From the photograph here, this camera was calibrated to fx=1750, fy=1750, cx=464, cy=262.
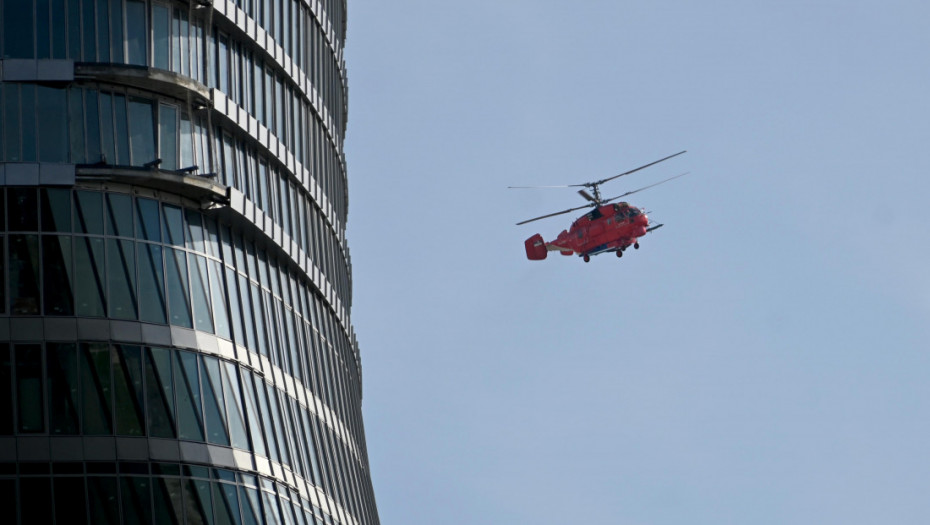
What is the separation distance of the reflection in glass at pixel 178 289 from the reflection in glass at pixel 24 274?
14.2ft

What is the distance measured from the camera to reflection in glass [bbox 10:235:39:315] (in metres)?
52.2

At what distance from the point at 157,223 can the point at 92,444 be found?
817cm

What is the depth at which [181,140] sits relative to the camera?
57.6 m

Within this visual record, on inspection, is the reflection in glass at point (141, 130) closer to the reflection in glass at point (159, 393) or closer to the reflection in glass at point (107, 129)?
the reflection in glass at point (107, 129)

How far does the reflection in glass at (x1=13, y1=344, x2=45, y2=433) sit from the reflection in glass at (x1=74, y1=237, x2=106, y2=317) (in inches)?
77.6

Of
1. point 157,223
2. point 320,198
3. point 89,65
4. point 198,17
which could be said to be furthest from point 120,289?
point 320,198

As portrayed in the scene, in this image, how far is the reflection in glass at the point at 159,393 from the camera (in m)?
52.6

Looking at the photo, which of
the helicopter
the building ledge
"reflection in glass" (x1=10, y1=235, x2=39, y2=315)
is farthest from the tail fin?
"reflection in glass" (x1=10, y1=235, x2=39, y2=315)

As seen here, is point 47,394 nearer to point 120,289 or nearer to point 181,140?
point 120,289

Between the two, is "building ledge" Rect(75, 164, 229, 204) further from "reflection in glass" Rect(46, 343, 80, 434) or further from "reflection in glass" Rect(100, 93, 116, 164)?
"reflection in glass" Rect(46, 343, 80, 434)

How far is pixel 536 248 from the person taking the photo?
429 ft

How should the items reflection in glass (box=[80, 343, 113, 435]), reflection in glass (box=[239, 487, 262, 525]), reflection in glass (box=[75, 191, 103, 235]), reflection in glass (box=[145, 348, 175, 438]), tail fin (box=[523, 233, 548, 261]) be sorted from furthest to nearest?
1. tail fin (box=[523, 233, 548, 261])
2. reflection in glass (box=[239, 487, 262, 525])
3. reflection in glass (box=[75, 191, 103, 235])
4. reflection in glass (box=[145, 348, 175, 438])
5. reflection in glass (box=[80, 343, 113, 435])

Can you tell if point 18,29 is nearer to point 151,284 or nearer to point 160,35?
point 160,35

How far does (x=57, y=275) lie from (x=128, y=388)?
406 centimetres
